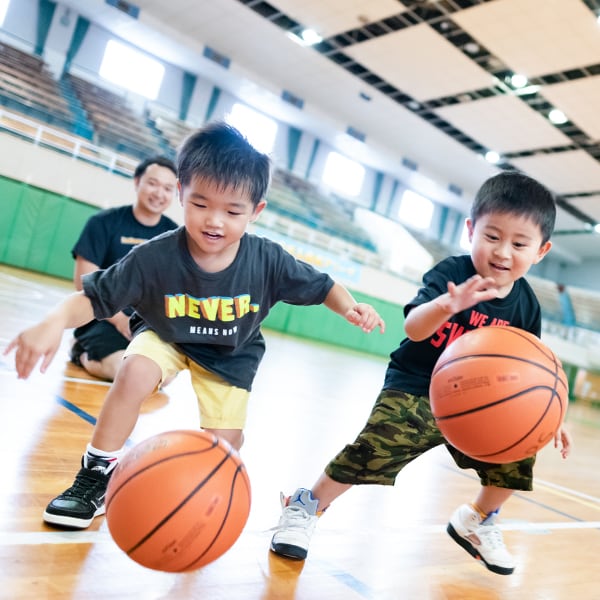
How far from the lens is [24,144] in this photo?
10.2 m

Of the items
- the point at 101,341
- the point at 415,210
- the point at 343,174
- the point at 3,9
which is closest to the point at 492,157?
the point at 343,174

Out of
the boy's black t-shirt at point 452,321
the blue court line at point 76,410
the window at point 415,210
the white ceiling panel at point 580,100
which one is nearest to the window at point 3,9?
the white ceiling panel at point 580,100

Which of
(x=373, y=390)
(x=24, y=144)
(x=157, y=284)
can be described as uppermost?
(x=24, y=144)

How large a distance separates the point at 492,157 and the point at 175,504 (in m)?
15.6

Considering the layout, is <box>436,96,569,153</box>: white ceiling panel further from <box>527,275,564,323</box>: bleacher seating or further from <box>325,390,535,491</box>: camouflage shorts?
<box>325,390,535,491</box>: camouflage shorts

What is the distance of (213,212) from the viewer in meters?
1.60

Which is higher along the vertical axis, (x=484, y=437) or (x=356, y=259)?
(x=356, y=259)

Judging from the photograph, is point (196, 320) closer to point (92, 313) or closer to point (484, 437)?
point (92, 313)

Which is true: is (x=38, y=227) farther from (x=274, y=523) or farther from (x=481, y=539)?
(x=481, y=539)

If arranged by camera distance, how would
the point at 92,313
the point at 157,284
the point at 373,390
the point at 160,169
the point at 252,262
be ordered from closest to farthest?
the point at 92,313 → the point at 157,284 → the point at 252,262 → the point at 160,169 → the point at 373,390

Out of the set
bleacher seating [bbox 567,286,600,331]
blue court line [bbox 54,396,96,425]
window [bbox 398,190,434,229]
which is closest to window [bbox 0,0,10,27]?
window [bbox 398,190,434,229]

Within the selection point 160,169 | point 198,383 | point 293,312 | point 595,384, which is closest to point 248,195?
point 198,383

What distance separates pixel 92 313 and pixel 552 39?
10.3 m

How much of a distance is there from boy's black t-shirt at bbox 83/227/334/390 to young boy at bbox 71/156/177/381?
1591 mm
